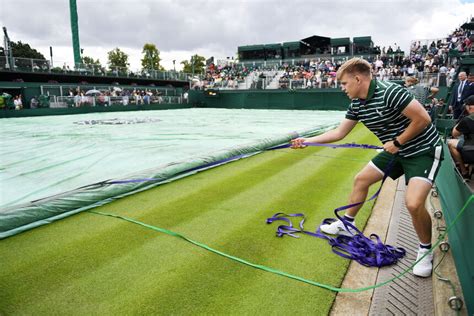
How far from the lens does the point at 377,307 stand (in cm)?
249

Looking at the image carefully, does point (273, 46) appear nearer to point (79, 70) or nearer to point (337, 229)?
point (79, 70)

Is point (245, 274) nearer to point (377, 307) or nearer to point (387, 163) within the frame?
point (377, 307)

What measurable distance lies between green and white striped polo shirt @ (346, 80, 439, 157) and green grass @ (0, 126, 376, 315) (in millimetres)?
1273

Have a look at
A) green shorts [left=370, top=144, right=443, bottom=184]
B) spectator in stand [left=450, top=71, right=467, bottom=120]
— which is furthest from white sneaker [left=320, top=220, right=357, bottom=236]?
spectator in stand [left=450, top=71, right=467, bottom=120]

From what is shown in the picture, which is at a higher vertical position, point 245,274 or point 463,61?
point 463,61

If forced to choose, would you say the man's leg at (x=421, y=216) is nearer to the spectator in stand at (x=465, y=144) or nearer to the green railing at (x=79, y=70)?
the spectator in stand at (x=465, y=144)

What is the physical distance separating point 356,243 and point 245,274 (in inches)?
50.6

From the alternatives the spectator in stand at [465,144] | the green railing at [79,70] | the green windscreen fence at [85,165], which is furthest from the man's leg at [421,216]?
the green railing at [79,70]

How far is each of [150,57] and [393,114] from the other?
7457cm

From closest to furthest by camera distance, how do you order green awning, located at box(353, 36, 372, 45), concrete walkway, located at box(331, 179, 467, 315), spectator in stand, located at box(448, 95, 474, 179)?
concrete walkway, located at box(331, 179, 467, 315)
spectator in stand, located at box(448, 95, 474, 179)
green awning, located at box(353, 36, 372, 45)

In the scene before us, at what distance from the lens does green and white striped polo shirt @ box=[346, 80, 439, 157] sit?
2750 millimetres

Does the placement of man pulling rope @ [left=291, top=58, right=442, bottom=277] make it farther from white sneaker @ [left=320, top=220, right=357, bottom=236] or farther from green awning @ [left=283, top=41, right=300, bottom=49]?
green awning @ [left=283, top=41, right=300, bottom=49]

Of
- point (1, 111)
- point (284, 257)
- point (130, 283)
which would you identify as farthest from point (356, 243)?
point (1, 111)

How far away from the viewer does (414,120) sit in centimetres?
268
